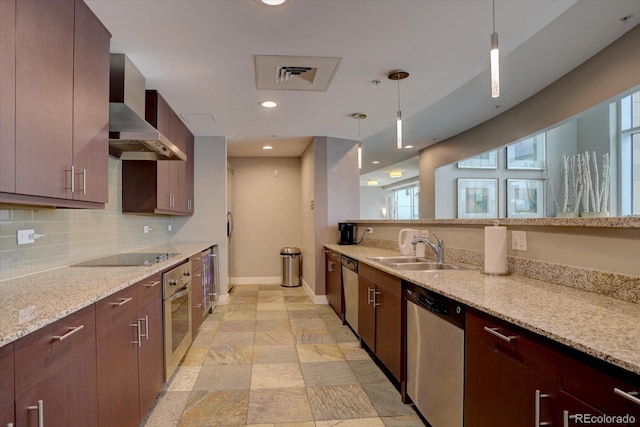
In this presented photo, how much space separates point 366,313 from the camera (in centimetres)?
304

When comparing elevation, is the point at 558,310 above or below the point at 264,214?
below

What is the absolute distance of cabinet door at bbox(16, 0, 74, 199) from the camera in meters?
1.41

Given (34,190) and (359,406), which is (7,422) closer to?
(34,190)

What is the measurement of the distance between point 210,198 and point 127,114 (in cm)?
257

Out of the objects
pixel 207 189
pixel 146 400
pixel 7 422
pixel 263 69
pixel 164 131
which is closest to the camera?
pixel 7 422

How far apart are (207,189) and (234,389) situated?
3.09 m

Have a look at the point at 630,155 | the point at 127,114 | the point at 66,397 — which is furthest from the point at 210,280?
the point at 630,155

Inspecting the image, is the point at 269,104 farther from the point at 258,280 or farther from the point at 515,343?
the point at 258,280

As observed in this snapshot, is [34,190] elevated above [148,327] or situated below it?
above

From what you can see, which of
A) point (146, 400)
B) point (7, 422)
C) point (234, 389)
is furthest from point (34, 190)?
point (234, 389)

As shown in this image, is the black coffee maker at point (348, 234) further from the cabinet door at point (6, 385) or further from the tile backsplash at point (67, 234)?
A: the cabinet door at point (6, 385)

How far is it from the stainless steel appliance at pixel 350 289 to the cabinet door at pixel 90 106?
223 cm

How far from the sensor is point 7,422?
0.94 meters

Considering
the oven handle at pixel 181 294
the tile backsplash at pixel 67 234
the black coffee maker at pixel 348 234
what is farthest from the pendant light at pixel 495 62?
the black coffee maker at pixel 348 234
